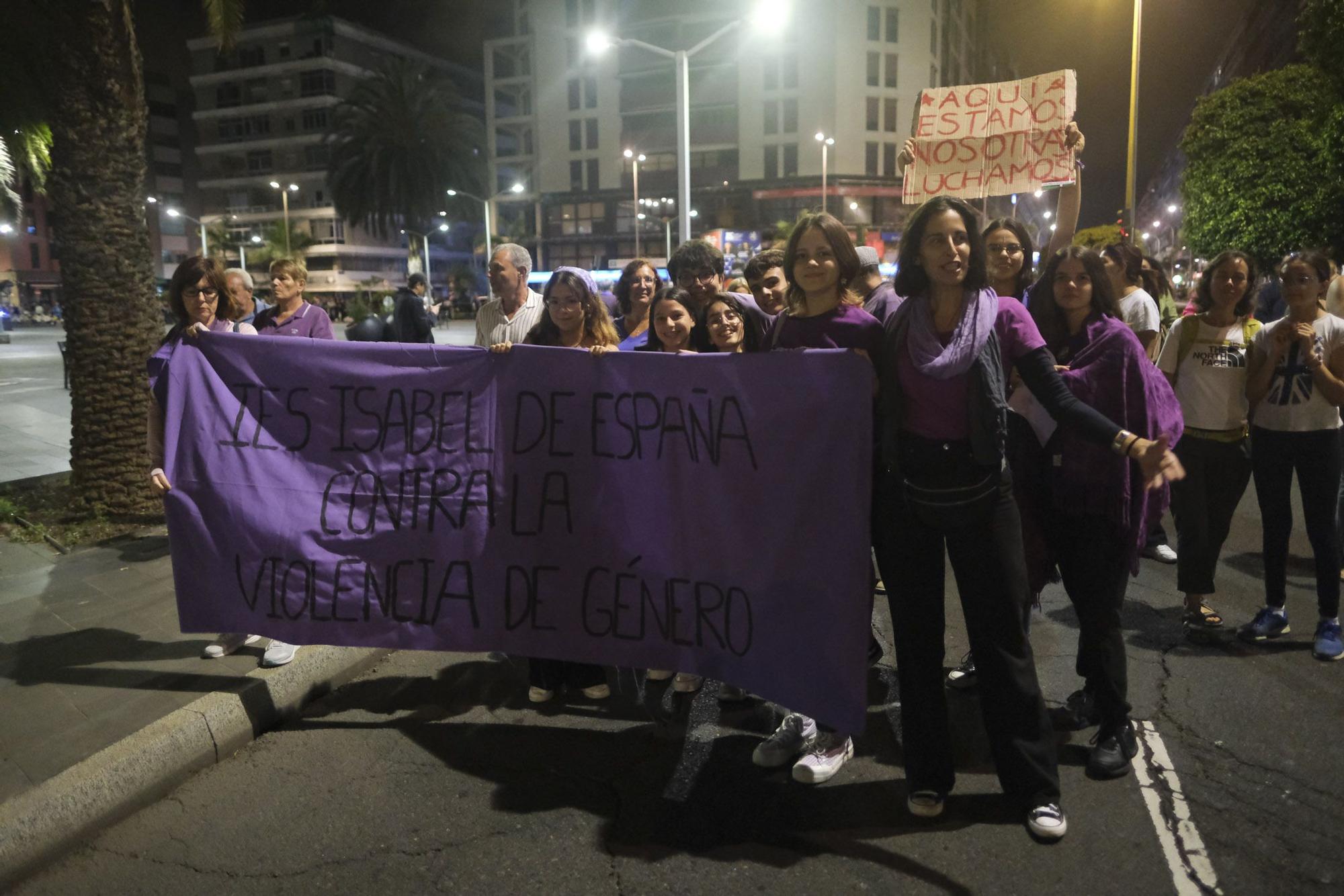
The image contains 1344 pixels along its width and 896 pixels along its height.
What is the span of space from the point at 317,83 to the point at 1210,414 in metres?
89.9

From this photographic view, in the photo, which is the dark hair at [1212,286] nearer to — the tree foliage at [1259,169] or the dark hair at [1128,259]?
the dark hair at [1128,259]

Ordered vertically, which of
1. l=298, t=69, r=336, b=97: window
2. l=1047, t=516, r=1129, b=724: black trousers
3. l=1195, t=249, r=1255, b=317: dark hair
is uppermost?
l=298, t=69, r=336, b=97: window

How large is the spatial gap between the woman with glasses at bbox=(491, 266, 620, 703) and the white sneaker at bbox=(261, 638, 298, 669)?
3.89ft

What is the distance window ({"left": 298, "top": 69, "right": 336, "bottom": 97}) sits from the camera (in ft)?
266

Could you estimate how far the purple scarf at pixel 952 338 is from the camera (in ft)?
9.82

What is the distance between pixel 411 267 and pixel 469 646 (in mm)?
67917

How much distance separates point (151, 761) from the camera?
3633 mm

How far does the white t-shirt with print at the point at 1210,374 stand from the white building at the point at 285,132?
83001 mm

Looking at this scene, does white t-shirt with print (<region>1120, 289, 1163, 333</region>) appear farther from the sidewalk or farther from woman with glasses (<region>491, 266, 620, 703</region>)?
the sidewalk

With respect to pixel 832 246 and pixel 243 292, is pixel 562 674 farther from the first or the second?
pixel 243 292

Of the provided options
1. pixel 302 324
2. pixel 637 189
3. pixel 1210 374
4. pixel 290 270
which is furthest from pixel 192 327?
pixel 637 189

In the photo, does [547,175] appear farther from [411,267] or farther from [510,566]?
[510,566]

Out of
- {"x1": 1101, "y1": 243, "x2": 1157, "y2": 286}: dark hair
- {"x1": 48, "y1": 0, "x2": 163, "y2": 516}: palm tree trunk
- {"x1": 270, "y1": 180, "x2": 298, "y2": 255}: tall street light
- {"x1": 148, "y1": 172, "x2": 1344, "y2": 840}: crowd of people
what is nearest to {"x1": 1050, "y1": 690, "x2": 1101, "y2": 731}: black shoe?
{"x1": 148, "y1": 172, "x2": 1344, "y2": 840}: crowd of people

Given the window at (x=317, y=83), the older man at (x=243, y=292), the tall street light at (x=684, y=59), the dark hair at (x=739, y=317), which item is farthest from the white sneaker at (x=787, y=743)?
the window at (x=317, y=83)
